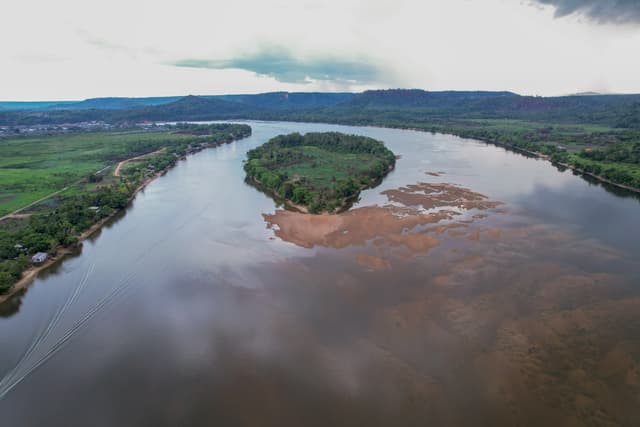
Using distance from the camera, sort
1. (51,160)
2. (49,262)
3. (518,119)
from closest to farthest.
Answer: (49,262)
(51,160)
(518,119)

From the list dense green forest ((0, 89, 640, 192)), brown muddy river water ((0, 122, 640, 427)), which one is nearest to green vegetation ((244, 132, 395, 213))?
brown muddy river water ((0, 122, 640, 427))

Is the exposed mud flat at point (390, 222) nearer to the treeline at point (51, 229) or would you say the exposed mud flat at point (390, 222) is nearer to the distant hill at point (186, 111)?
the treeline at point (51, 229)

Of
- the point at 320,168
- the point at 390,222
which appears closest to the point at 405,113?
the point at 320,168

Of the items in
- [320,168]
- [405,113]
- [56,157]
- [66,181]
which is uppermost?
[405,113]

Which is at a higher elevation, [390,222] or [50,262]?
[390,222]

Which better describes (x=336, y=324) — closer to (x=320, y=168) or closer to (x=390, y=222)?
(x=390, y=222)

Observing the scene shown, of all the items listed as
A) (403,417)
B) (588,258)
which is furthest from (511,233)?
(403,417)
